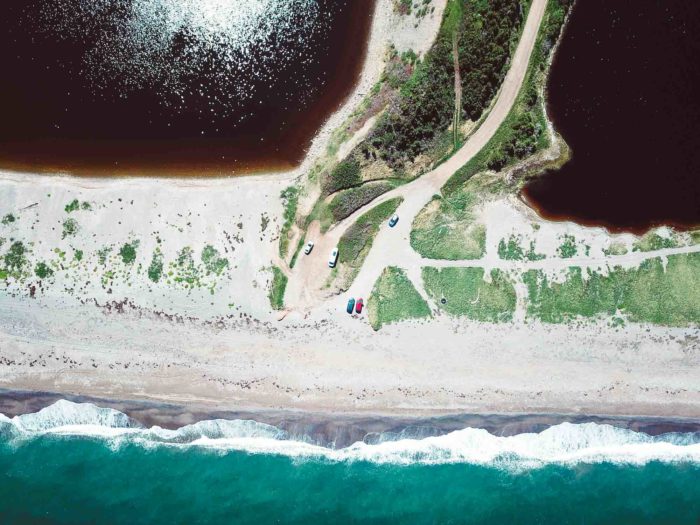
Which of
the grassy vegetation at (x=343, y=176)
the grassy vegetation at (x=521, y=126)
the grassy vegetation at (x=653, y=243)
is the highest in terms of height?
the grassy vegetation at (x=521, y=126)

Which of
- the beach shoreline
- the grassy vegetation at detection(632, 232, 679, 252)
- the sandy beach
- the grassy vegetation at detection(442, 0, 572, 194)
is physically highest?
the grassy vegetation at detection(442, 0, 572, 194)

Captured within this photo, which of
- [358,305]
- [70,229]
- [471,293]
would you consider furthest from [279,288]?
[70,229]

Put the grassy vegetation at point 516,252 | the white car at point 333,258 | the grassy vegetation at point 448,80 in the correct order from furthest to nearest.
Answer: the grassy vegetation at point 516,252
the white car at point 333,258
the grassy vegetation at point 448,80

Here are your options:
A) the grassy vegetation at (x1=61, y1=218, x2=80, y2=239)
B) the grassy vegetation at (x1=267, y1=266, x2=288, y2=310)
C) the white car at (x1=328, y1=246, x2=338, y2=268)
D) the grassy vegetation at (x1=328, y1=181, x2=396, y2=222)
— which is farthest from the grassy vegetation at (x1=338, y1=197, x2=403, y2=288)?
the grassy vegetation at (x1=61, y1=218, x2=80, y2=239)

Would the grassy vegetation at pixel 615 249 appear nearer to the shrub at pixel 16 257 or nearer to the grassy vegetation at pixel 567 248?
the grassy vegetation at pixel 567 248

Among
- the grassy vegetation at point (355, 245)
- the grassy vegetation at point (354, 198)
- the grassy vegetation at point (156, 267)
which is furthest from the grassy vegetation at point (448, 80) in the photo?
the grassy vegetation at point (156, 267)

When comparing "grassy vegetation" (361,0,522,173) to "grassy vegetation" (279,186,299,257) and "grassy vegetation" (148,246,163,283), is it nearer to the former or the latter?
"grassy vegetation" (279,186,299,257)

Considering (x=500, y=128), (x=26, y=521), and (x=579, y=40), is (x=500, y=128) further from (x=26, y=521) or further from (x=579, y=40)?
(x=26, y=521)
